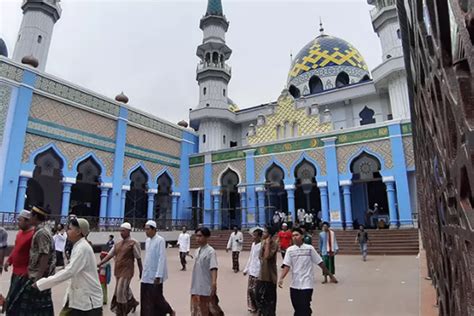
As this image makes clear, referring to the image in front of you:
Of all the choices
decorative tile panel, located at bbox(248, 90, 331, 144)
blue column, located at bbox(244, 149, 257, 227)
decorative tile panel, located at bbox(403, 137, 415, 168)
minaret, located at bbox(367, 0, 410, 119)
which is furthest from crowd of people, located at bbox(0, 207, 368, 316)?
minaret, located at bbox(367, 0, 410, 119)

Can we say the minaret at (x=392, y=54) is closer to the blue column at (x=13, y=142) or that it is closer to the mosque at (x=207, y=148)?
the mosque at (x=207, y=148)

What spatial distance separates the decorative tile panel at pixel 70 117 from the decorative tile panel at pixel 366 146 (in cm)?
1129

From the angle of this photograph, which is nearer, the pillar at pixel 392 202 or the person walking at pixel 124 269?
the person walking at pixel 124 269

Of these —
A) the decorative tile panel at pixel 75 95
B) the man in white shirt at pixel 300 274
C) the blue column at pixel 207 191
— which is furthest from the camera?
the blue column at pixel 207 191

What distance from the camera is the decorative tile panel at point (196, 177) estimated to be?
19797 millimetres

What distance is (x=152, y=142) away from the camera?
727 inches

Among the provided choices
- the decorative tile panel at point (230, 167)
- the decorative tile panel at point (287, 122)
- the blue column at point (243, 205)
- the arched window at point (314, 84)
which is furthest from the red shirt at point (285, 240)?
the arched window at point (314, 84)

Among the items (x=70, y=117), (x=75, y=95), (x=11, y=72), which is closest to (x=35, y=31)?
(x=75, y=95)

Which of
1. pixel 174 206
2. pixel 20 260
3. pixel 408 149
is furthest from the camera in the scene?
pixel 174 206

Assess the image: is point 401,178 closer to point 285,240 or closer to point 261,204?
point 261,204

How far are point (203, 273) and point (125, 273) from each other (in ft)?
3.79

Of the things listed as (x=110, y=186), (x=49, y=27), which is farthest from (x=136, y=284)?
(x=49, y=27)

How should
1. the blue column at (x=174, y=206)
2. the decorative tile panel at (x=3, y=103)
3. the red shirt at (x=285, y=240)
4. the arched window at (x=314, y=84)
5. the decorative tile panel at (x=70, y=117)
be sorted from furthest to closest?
the arched window at (x=314, y=84) → the blue column at (x=174, y=206) → the decorative tile panel at (x=70, y=117) → the decorative tile panel at (x=3, y=103) → the red shirt at (x=285, y=240)

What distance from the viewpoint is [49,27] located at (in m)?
19.0
